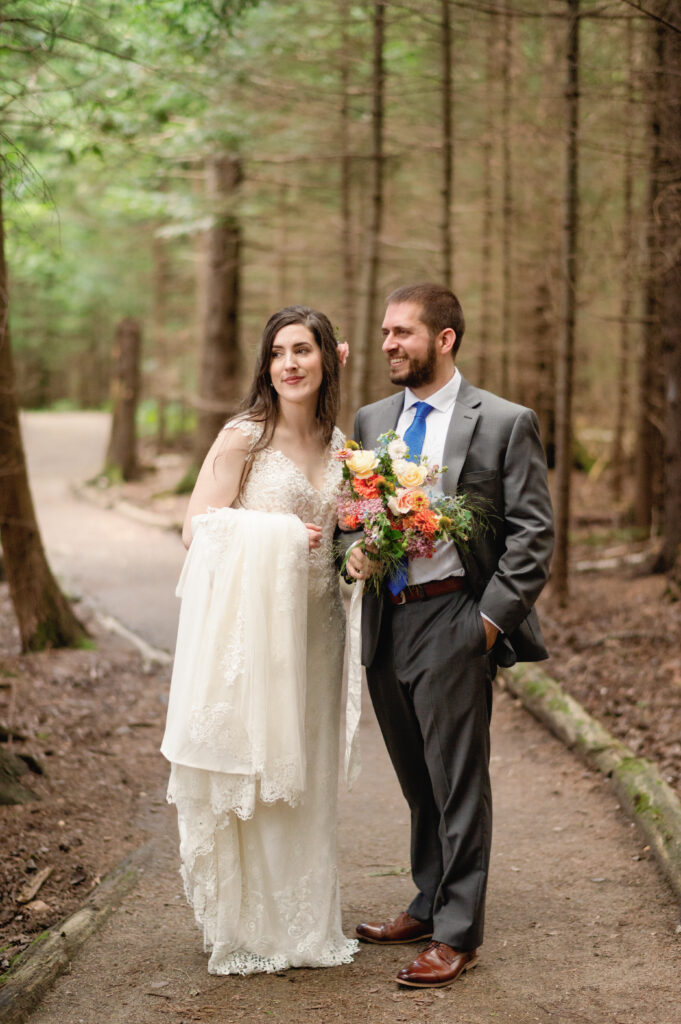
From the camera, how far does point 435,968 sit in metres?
3.62

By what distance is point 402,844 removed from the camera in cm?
516

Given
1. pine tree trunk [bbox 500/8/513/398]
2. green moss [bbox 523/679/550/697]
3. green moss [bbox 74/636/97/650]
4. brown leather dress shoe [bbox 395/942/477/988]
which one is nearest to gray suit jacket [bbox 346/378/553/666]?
brown leather dress shoe [bbox 395/942/477/988]

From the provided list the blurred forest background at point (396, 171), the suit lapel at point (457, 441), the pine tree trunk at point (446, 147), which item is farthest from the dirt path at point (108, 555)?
the suit lapel at point (457, 441)

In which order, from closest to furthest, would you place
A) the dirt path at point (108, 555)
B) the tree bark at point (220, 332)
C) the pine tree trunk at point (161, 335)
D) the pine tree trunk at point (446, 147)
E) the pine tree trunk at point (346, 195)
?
the pine tree trunk at point (446, 147)
the dirt path at point (108, 555)
the pine tree trunk at point (346, 195)
the tree bark at point (220, 332)
the pine tree trunk at point (161, 335)

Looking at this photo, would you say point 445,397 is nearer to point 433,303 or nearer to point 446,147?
point 433,303

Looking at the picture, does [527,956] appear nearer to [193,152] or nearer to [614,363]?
[193,152]

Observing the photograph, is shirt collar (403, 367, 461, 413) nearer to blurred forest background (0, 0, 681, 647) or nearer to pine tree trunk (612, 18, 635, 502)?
blurred forest background (0, 0, 681, 647)

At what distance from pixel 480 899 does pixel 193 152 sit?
36.9 ft

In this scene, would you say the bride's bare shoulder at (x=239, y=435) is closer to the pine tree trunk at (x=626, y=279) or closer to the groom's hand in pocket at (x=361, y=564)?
the groom's hand in pocket at (x=361, y=564)

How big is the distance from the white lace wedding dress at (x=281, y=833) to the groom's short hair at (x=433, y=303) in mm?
705

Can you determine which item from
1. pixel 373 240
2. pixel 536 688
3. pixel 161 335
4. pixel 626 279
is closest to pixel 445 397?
pixel 536 688

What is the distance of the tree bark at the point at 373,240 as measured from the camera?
9.86 metres

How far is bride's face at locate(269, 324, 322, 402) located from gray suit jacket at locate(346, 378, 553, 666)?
575 mm

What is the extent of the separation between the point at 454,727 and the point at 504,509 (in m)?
0.84
